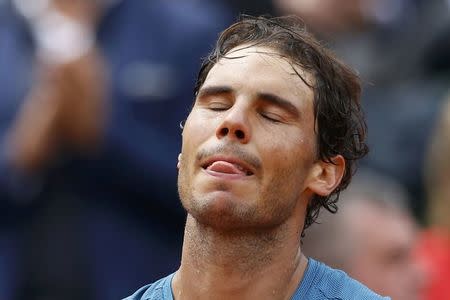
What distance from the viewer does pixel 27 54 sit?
8.77m

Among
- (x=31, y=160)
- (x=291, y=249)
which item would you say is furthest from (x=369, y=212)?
(x=291, y=249)

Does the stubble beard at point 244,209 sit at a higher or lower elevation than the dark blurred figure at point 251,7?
higher

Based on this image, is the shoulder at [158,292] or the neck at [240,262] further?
the shoulder at [158,292]

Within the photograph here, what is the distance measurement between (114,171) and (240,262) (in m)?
3.08

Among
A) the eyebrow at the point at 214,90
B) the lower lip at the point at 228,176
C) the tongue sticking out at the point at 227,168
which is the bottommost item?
the lower lip at the point at 228,176

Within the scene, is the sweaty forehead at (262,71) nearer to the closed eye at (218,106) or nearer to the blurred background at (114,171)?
the closed eye at (218,106)

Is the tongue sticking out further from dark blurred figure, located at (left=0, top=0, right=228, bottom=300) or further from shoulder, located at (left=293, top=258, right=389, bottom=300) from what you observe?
dark blurred figure, located at (left=0, top=0, right=228, bottom=300)

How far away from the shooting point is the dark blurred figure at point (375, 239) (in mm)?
7727

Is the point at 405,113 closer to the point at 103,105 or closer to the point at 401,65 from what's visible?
the point at 401,65

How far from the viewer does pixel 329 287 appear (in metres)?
5.54

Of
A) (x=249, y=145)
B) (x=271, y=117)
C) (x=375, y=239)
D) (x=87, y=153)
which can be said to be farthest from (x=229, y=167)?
(x=375, y=239)

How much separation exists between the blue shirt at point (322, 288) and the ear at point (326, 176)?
345mm

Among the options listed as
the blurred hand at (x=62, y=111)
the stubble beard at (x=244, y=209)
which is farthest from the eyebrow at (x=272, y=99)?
the blurred hand at (x=62, y=111)

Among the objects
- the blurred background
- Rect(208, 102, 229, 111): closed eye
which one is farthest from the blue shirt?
the blurred background
